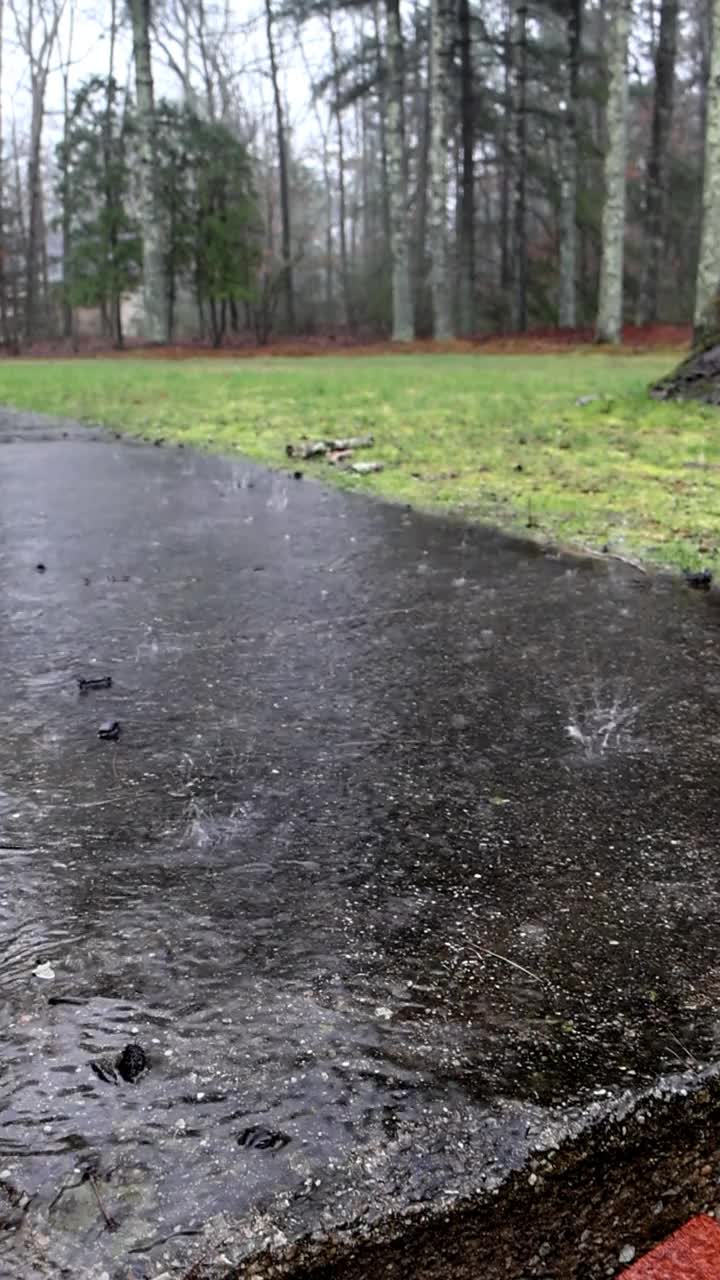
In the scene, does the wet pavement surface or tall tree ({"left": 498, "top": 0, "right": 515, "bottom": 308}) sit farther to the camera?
tall tree ({"left": 498, "top": 0, "right": 515, "bottom": 308})

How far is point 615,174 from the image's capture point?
21.6 meters

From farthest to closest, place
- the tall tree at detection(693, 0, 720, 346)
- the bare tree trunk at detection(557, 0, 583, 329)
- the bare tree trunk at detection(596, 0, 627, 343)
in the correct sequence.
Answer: the bare tree trunk at detection(557, 0, 583, 329) → the bare tree trunk at detection(596, 0, 627, 343) → the tall tree at detection(693, 0, 720, 346)

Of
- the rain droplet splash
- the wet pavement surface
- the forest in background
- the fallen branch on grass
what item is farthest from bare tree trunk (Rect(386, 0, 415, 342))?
the rain droplet splash

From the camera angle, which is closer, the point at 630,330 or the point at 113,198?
the point at 630,330

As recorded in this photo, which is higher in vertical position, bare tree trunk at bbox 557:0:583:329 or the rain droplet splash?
bare tree trunk at bbox 557:0:583:329

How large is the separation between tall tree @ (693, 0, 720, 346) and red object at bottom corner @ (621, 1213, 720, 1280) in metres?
12.6

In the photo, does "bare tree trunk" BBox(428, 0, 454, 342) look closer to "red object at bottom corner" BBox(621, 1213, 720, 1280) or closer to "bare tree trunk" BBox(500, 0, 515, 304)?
"bare tree trunk" BBox(500, 0, 515, 304)

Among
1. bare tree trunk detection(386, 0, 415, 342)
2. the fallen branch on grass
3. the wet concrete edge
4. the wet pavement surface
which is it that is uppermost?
bare tree trunk detection(386, 0, 415, 342)

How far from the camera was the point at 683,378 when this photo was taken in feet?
33.7

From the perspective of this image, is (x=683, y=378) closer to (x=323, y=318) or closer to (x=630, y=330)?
(x=630, y=330)

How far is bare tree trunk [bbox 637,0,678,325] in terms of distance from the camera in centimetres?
2709

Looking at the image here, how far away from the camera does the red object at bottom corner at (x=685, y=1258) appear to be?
1339mm

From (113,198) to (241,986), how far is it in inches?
1266

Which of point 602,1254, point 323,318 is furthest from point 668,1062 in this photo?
point 323,318
